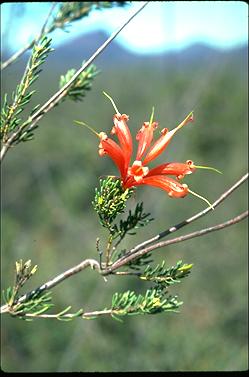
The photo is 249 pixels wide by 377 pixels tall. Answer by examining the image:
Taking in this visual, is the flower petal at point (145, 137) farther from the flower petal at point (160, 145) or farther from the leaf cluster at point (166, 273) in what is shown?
the leaf cluster at point (166, 273)

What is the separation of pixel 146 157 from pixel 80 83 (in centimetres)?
45

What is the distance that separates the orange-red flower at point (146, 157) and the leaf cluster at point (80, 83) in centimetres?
37

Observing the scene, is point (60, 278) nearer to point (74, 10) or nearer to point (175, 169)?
point (175, 169)

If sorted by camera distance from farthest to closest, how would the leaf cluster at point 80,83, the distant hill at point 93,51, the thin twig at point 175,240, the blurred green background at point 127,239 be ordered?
the blurred green background at point 127,239
the distant hill at point 93,51
the leaf cluster at point 80,83
the thin twig at point 175,240

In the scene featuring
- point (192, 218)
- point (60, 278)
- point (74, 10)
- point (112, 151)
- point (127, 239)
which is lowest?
point (127, 239)

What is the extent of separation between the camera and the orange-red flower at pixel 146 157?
3.05 feet

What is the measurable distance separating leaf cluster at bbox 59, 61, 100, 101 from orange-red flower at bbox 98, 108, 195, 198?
1.21 ft

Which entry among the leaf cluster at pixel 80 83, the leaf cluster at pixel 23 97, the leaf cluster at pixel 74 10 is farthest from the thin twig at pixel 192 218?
the leaf cluster at pixel 74 10

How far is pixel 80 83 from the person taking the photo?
1.32 m

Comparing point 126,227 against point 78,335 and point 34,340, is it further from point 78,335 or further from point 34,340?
point 34,340

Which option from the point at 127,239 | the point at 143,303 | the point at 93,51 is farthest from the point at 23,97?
the point at 127,239

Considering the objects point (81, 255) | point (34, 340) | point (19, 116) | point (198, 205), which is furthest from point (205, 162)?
point (19, 116)

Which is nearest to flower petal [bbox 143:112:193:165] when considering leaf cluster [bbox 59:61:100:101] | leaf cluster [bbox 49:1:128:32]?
leaf cluster [bbox 59:61:100:101]

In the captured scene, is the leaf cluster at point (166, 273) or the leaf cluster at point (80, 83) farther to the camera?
the leaf cluster at point (80, 83)
